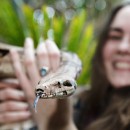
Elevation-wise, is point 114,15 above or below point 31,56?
above

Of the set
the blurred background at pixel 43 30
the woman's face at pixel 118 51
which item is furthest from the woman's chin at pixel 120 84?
the blurred background at pixel 43 30

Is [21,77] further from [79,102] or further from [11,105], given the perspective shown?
[79,102]

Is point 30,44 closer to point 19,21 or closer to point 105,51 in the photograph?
point 105,51

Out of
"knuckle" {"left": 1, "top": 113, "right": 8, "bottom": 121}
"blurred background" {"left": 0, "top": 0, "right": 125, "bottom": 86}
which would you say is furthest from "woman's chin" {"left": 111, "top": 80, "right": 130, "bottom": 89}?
"blurred background" {"left": 0, "top": 0, "right": 125, "bottom": 86}

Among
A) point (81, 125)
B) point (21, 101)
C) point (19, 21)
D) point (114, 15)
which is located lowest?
point (81, 125)

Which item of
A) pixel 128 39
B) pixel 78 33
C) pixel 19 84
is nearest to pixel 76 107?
pixel 128 39

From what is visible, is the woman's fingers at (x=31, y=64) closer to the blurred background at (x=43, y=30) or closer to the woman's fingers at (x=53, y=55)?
the woman's fingers at (x=53, y=55)
